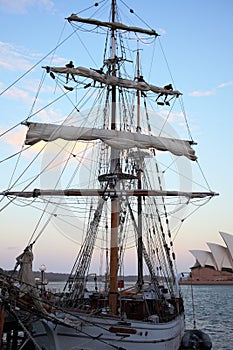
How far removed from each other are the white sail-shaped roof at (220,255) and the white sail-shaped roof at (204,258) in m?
5.27

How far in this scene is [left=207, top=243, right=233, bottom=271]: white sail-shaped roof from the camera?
394 ft

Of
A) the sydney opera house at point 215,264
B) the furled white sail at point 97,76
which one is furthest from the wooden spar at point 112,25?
the sydney opera house at point 215,264

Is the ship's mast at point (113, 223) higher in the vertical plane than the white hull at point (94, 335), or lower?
higher

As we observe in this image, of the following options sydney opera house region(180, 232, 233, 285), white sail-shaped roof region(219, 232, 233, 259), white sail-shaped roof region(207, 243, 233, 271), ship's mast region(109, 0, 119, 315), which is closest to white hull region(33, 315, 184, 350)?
ship's mast region(109, 0, 119, 315)

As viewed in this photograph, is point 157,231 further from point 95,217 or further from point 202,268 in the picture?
point 202,268

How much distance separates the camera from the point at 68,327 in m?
16.2

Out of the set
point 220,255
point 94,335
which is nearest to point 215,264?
point 220,255

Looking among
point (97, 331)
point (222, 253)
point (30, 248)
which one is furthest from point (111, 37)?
point (222, 253)

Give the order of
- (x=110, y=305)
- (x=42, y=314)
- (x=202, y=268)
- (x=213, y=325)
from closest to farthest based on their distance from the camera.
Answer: (x=42, y=314) < (x=110, y=305) < (x=213, y=325) < (x=202, y=268)

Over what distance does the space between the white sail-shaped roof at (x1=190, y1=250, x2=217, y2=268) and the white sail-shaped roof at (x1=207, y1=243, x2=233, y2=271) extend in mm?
5275

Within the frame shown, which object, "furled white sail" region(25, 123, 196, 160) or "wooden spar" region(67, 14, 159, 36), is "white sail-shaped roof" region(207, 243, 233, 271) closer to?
"wooden spar" region(67, 14, 159, 36)

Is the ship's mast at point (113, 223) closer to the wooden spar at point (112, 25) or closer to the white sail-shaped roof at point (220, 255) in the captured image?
the wooden spar at point (112, 25)

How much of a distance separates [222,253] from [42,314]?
4371 inches

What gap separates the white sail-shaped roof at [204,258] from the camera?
128750 millimetres
